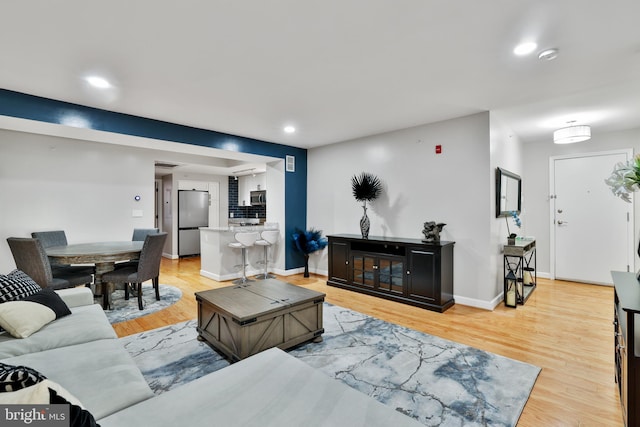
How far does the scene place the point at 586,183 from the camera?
5035 mm

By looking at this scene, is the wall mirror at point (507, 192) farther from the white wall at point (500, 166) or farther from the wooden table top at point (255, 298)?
the wooden table top at point (255, 298)

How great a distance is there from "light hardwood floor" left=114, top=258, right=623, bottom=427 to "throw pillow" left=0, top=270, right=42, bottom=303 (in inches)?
42.6

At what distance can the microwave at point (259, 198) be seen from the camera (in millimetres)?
8180

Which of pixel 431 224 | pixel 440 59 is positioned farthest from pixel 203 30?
pixel 431 224

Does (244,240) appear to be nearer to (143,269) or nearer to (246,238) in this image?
(246,238)

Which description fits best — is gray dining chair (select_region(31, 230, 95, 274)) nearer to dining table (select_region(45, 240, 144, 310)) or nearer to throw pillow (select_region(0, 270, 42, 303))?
dining table (select_region(45, 240, 144, 310))

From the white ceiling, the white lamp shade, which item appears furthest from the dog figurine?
the white lamp shade

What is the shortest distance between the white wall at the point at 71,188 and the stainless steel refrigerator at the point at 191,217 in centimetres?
216

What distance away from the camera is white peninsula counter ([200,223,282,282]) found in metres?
5.40

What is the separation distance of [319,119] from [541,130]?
3.44 m

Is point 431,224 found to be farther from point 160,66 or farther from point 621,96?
point 160,66

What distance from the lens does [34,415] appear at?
82cm

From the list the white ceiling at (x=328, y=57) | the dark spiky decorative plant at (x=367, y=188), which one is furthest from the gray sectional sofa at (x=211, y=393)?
the dark spiky decorative plant at (x=367, y=188)

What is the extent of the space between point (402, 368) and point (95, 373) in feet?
6.62
